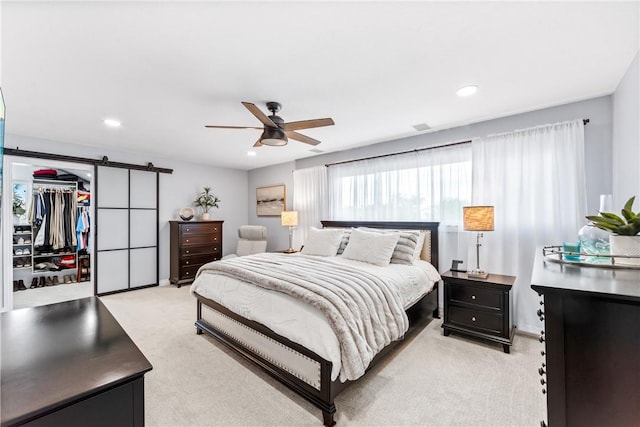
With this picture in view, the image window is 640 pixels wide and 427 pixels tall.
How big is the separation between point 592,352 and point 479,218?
213 cm

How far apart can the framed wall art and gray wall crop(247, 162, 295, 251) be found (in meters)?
0.09

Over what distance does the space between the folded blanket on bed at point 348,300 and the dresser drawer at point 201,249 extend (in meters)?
2.79

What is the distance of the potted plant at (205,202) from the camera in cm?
555

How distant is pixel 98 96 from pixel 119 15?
1.37m

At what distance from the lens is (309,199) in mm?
5078

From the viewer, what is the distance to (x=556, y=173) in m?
2.77

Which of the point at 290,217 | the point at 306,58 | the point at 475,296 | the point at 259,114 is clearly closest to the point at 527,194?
the point at 475,296

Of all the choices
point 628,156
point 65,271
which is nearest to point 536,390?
point 628,156

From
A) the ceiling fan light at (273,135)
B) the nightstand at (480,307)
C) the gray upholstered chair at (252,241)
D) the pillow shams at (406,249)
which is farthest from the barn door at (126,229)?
the nightstand at (480,307)

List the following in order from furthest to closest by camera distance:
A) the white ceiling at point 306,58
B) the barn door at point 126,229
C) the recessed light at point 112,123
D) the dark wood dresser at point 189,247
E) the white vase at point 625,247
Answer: the dark wood dresser at point 189,247 < the barn door at point 126,229 < the recessed light at point 112,123 < the white ceiling at point 306,58 < the white vase at point 625,247

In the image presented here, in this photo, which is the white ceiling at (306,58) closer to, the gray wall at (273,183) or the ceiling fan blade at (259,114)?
the ceiling fan blade at (259,114)

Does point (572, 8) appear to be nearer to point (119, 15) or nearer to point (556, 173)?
point (556, 173)

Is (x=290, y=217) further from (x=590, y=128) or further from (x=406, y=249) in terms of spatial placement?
(x=590, y=128)

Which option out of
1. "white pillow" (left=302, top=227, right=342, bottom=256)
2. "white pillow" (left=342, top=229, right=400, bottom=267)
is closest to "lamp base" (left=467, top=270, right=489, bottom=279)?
"white pillow" (left=342, top=229, right=400, bottom=267)
